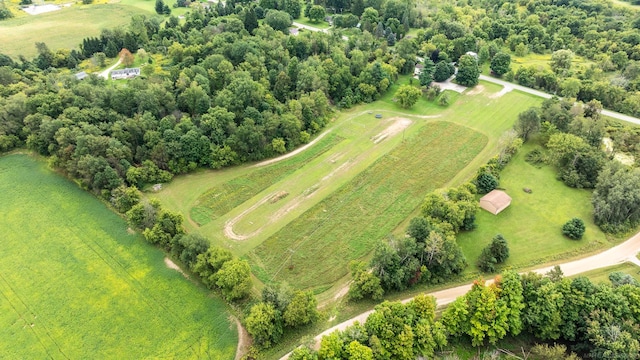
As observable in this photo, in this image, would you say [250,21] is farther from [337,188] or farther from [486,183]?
[486,183]

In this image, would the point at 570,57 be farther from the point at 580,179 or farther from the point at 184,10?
the point at 184,10

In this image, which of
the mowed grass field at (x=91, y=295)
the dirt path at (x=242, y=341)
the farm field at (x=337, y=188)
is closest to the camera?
the dirt path at (x=242, y=341)

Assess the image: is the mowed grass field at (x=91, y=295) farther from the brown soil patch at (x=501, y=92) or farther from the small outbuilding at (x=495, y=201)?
the brown soil patch at (x=501, y=92)

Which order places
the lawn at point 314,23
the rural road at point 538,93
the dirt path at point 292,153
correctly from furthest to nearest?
the lawn at point 314,23
the rural road at point 538,93
the dirt path at point 292,153

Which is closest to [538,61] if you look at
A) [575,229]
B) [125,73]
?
[575,229]

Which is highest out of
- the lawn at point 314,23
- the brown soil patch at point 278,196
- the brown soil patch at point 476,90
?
the lawn at point 314,23

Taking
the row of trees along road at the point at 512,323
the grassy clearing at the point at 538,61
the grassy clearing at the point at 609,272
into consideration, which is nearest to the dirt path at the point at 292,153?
the row of trees along road at the point at 512,323

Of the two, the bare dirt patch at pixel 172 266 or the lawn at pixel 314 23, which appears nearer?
the bare dirt patch at pixel 172 266
